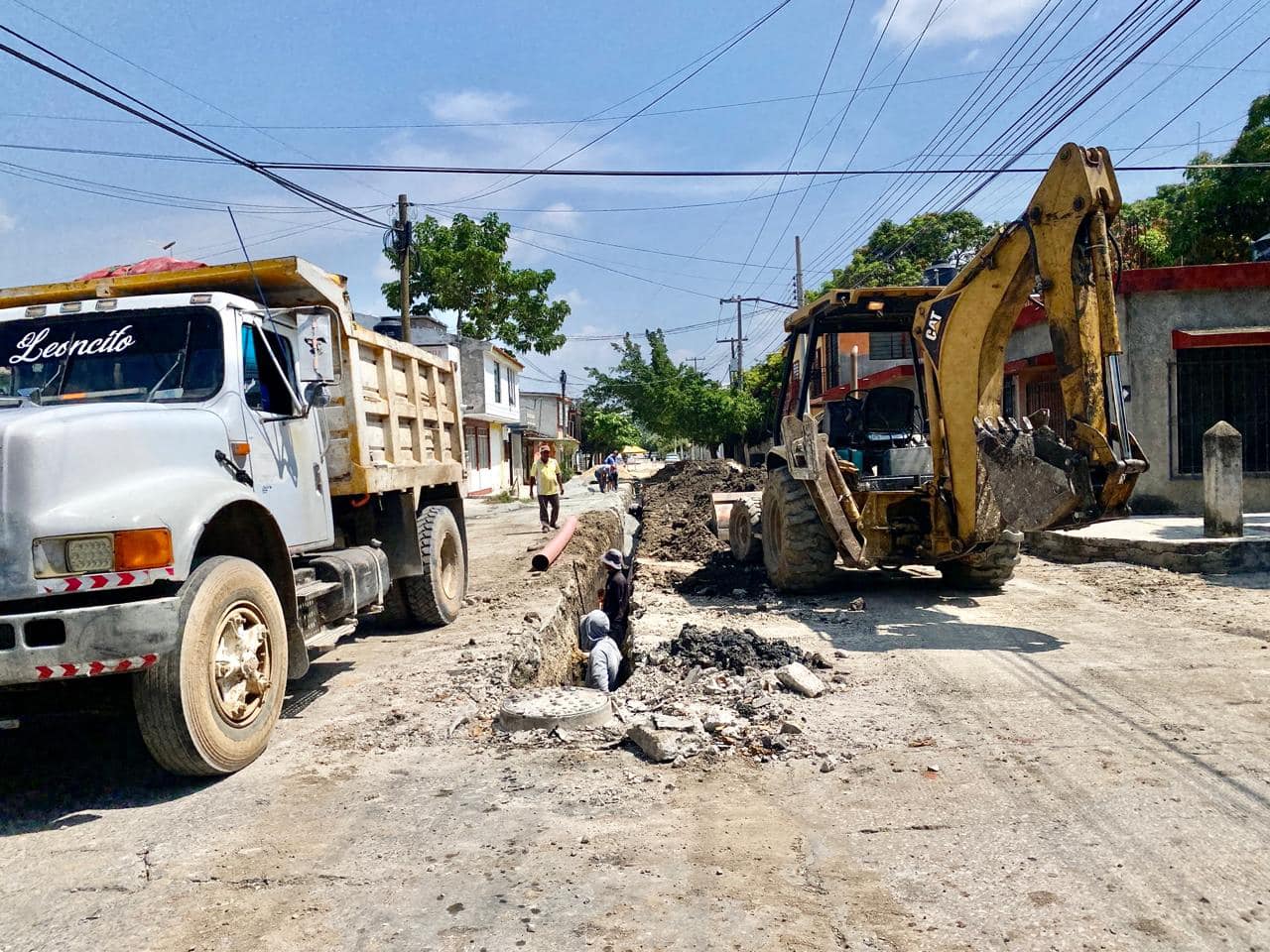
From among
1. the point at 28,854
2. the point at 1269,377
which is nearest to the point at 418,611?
the point at 28,854

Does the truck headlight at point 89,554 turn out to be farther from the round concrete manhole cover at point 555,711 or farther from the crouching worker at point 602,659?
the crouching worker at point 602,659

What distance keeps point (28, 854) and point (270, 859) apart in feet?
3.58

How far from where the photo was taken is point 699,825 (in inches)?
152

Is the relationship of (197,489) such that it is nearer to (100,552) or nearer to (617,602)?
(100,552)

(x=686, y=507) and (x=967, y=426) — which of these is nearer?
(x=967, y=426)

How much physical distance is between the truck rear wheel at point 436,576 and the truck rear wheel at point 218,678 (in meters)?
3.03

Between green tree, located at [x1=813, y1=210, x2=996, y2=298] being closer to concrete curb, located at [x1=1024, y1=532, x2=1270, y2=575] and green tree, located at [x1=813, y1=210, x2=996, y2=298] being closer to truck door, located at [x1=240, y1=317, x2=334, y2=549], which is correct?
concrete curb, located at [x1=1024, y1=532, x2=1270, y2=575]

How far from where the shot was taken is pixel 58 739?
537 cm

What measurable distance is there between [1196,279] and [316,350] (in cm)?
1368

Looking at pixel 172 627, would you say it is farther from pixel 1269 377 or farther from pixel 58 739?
pixel 1269 377

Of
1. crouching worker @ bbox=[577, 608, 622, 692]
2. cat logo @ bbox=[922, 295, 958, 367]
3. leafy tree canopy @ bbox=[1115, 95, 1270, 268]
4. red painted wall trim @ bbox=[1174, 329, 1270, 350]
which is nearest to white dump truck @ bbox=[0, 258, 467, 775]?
crouching worker @ bbox=[577, 608, 622, 692]

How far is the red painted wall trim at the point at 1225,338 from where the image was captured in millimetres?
13688

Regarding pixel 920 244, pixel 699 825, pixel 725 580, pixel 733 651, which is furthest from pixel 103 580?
pixel 920 244

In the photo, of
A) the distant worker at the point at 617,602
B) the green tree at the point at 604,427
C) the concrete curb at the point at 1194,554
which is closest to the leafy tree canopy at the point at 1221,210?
the concrete curb at the point at 1194,554
